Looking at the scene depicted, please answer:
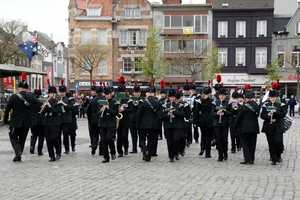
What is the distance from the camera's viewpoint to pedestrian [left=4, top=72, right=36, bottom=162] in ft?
42.4

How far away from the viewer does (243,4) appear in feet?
166

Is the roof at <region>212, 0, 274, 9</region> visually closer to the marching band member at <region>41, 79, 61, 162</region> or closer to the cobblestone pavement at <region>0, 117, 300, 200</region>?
the cobblestone pavement at <region>0, 117, 300, 200</region>

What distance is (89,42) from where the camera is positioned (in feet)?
160

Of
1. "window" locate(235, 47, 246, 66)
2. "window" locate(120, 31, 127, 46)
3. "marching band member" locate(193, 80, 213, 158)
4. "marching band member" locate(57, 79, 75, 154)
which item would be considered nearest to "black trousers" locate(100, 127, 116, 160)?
"marching band member" locate(57, 79, 75, 154)

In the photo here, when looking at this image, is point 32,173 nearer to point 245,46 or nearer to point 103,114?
point 103,114

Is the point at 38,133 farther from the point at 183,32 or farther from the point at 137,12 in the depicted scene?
the point at 137,12

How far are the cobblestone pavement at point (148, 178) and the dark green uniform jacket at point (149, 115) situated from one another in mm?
930

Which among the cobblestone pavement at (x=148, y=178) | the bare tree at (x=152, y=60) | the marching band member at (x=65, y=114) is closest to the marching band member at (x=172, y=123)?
the cobblestone pavement at (x=148, y=178)

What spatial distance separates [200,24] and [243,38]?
4.58 meters

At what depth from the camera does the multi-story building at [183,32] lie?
50.5 metres

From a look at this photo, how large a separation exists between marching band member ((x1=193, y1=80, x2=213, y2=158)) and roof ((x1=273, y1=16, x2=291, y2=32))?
1526 inches

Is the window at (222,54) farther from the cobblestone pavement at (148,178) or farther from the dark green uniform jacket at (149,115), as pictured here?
the dark green uniform jacket at (149,115)

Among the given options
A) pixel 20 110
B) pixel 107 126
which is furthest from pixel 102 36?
pixel 107 126

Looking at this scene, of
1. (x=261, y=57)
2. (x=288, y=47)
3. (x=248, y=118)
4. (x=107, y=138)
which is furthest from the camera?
(x=261, y=57)
